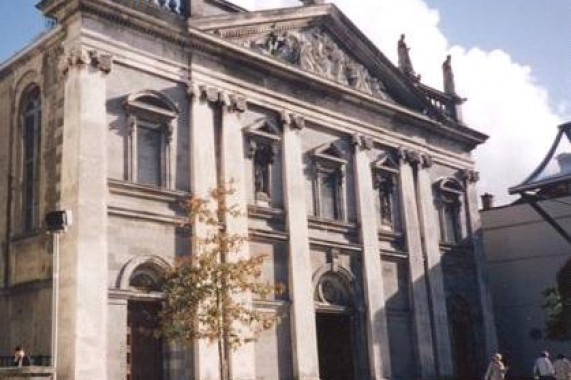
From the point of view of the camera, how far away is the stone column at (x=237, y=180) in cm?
2144

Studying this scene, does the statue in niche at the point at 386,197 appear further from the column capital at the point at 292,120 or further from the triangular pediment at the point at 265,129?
the triangular pediment at the point at 265,129

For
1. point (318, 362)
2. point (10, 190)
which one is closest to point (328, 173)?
point (318, 362)

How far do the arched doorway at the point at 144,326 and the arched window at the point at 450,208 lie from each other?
48.2 feet

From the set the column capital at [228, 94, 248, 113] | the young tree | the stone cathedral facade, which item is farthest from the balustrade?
the young tree

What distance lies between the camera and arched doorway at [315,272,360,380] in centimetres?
2555

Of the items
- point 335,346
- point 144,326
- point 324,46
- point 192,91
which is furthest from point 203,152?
point 335,346

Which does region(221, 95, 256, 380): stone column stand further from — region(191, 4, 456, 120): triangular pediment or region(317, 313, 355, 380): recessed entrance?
region(317, 313, 355, 380): recessed entrance

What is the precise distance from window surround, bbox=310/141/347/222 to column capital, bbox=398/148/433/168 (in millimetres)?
3514

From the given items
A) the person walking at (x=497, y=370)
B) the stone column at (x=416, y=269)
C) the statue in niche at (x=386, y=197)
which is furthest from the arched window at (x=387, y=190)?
the person walking at (x=497, y=370)

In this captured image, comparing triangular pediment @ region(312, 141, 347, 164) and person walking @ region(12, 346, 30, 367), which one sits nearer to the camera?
person walking @ region(12, 346, 30, 367)

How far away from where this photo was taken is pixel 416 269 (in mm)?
28562

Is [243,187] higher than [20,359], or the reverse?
[243,187]

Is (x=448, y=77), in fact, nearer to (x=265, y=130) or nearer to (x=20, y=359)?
(x=265, y=130)

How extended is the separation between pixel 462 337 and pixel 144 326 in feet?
50.7
